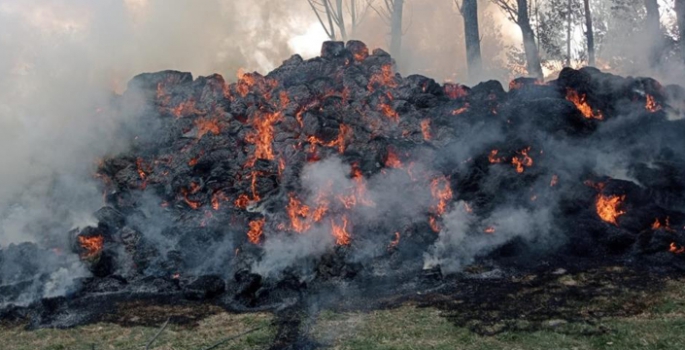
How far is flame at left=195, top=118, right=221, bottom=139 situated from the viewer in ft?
78.9

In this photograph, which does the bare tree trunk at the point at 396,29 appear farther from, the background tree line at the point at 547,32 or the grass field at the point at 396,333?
the grass field at the point at 396,333

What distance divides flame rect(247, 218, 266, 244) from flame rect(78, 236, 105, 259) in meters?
4.73

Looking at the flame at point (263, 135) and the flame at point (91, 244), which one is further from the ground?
the flame at point (263, 135)

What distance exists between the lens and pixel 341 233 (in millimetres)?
17484

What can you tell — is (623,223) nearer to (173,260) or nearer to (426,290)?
(426,290)

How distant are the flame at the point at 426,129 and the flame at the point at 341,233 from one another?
5.95 metres

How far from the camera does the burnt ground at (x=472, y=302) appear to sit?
40.1 ft

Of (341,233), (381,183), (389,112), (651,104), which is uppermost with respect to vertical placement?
(389,112)

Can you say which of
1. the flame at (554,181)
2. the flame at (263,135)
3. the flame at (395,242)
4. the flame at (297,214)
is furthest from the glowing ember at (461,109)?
the flame at (297,214)

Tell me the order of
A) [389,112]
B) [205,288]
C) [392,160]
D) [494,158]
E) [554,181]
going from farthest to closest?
[389,112], [392,160], [494,158], [554,181], [205,288]

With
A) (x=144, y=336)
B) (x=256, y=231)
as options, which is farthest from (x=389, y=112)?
(x=144, y=336)

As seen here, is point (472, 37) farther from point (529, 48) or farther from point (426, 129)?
point (426, 129)

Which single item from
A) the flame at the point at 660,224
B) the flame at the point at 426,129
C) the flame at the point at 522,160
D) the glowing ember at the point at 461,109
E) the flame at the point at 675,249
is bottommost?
the flame at the point at 675,249

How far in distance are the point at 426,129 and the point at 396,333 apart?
1146cm
